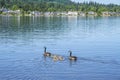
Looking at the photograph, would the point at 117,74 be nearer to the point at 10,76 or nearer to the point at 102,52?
the point at 10,76

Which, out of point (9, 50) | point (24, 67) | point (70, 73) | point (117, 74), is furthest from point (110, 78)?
point (9, 50)

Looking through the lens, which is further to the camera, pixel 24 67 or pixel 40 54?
pixel 40 54

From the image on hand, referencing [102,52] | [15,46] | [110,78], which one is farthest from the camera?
[15,46]

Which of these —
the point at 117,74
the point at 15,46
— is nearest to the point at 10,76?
the point at 117,74

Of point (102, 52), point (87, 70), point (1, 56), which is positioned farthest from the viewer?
point (102, 52)

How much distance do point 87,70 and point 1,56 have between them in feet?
54.6

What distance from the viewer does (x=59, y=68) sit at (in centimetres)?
4712

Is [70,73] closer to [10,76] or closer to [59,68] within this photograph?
[59,68]

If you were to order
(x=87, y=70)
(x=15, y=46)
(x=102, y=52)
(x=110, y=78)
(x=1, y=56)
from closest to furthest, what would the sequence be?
(x=110, y=78)
(x=87, y=70)
(x=1, y=56)
(x=102, y=52)
(x=15, y=46)

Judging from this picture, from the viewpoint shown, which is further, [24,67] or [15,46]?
[15,46]

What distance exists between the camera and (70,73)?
44.5 metres

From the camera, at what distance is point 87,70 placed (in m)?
46.0

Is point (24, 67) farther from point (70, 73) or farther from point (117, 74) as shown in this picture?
point (117, 74)

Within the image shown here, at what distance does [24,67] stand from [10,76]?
516 centimetres
